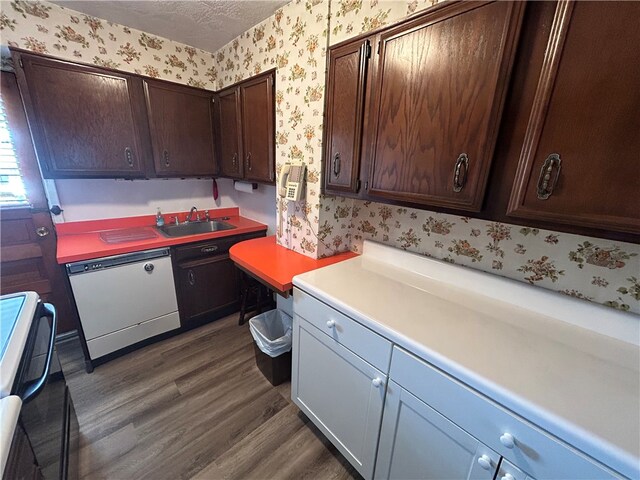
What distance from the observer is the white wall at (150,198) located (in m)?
1.93

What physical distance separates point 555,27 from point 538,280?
875 millimetres

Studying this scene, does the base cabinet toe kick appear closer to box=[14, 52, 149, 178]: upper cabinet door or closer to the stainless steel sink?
the stainless steel sink

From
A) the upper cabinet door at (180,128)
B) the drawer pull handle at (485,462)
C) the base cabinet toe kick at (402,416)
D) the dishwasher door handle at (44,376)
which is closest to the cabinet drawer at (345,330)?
the base cabinet toe kick at (402,416)

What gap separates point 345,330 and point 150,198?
7.21 feet

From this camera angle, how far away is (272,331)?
6.19ft

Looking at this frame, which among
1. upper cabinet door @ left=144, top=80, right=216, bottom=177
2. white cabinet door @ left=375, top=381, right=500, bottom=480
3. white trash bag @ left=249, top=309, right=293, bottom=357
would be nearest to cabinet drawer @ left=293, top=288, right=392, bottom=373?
white cabinet door @ left=375, top=381, right=500, bottom=480

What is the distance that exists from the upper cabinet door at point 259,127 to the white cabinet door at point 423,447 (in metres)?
1.51

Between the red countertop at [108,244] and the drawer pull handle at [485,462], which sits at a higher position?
the red countertop at [108,244]

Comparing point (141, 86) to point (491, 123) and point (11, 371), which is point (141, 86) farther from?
point (491, 123)

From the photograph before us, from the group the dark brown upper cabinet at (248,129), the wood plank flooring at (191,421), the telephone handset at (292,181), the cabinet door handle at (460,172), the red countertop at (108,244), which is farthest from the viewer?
the dark brown upper cabinet at (248,129)

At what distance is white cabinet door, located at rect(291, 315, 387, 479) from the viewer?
1.02 meters

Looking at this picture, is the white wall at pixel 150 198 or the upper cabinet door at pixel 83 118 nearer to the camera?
the upper cabinet door at pixel 83 118

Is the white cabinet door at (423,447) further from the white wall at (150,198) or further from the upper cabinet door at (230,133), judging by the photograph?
the upper cabinet door at (230,133)

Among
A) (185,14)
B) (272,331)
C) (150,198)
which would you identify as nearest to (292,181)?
(272,331)
